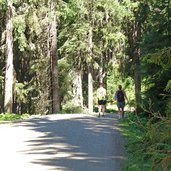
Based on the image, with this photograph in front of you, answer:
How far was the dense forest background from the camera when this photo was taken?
30.1 metres

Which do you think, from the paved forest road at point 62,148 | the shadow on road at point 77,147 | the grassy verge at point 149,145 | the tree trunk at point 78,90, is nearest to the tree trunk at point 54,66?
the tree trunk at point 78,90

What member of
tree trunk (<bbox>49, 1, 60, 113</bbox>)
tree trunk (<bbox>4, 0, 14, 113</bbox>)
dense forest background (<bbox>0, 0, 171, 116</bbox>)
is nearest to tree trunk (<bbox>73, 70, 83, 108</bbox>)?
dense forest background (<bbox>0, 0, 171, 116</bbox>)

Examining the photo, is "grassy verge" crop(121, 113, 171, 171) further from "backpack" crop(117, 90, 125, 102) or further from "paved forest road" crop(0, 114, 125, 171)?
"backpack" crop(117, 90, 125, 102)

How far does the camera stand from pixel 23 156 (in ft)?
37.0

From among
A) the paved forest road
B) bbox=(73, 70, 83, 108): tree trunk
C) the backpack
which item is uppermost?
bbox=(73, 70, 83, 108): tree trunk

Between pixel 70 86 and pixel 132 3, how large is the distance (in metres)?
8.39

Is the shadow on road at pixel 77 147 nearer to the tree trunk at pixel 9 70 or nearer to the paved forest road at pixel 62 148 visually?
the paved forest road at pixel 62 148

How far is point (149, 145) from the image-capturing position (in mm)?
9648

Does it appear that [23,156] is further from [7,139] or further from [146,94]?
[146,94]

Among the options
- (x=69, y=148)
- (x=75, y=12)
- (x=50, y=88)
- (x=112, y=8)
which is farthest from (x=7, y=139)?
(x=112, y=8)

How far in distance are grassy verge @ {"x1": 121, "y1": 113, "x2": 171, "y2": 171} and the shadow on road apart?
0.99ft

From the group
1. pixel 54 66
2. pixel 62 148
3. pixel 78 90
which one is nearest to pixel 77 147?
pixel 62 148

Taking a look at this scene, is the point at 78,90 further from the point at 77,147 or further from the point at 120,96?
the point at 77,147

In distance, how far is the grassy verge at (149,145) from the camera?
5.36 meters
